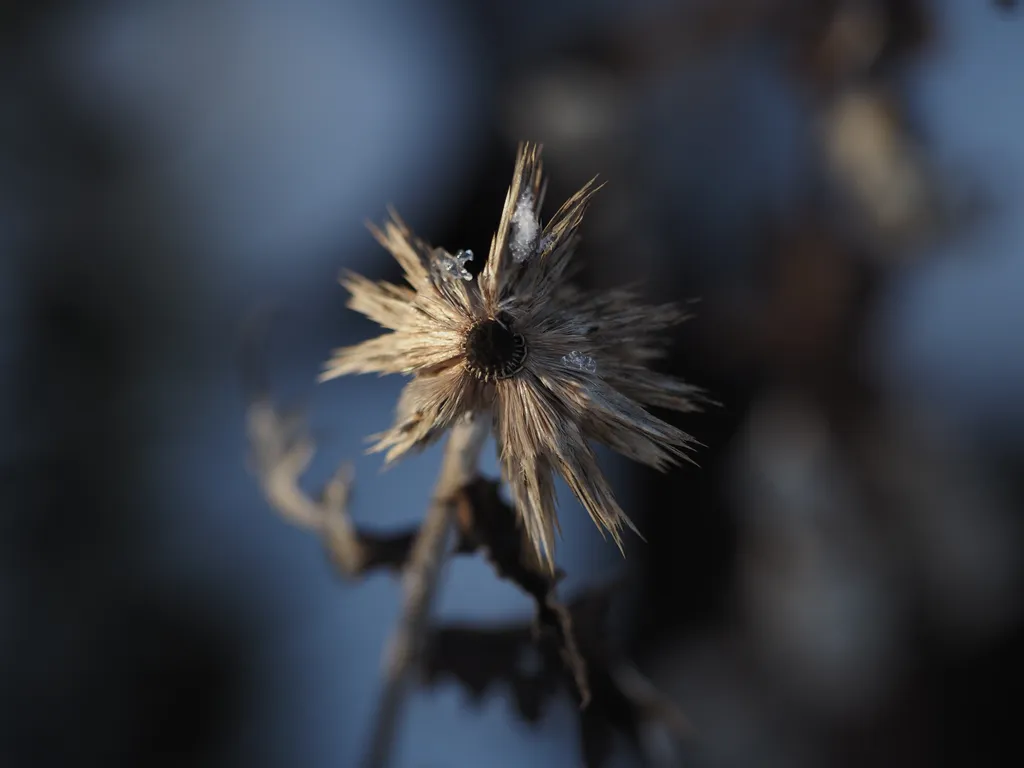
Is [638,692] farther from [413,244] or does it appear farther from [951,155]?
[951,155]

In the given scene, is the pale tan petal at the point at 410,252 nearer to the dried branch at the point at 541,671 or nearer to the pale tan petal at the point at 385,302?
the pale tan petal at the point at 385,302

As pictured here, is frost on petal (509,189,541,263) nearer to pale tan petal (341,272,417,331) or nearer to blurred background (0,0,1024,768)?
pale tan petal (341,272,417,331)

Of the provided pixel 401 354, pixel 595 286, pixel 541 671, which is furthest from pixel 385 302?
pixel 595 286

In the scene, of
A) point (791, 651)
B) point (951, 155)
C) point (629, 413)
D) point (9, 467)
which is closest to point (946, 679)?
point (791, 651)

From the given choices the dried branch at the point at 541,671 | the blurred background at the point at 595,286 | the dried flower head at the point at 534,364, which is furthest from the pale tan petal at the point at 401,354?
the blurred background at the point at 595,286

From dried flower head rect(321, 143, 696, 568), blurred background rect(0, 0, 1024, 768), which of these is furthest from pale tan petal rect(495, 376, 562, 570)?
blurred background rect(0, 0, 1024, 768)
